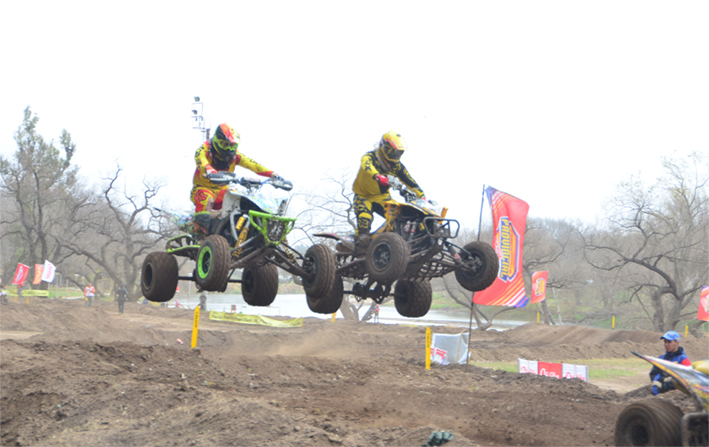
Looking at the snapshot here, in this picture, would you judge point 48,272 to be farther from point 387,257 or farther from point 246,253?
point 387,257

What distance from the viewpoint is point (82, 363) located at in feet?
40.5

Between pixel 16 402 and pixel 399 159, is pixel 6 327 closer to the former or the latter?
pixel 16 402

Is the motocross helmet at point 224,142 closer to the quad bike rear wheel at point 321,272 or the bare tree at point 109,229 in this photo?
the quad bike rear wheel at point 321,272

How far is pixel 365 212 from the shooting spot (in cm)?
1118

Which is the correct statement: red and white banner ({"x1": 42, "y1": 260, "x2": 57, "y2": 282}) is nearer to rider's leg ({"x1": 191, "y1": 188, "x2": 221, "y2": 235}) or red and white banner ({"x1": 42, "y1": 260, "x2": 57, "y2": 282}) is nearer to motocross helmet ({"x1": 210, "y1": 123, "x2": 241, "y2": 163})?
rider's leg ({"x1": 191, "y1": 188, "x2": 221, "y2": 235})

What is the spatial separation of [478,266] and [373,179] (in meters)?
2.60

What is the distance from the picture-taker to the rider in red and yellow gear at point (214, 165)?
1027cm

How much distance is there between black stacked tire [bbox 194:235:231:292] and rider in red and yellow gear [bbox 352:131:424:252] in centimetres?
310

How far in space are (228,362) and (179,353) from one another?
1.26 m

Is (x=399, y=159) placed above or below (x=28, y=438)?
above

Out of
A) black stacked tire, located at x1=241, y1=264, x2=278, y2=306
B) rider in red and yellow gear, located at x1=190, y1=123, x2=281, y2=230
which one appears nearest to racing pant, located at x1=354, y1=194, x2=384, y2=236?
rider in red and yellow gear, located at x1=190, y1=123, x2=281, y2=230

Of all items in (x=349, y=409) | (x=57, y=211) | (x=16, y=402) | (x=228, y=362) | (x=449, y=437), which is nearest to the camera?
(x=449, y=437)

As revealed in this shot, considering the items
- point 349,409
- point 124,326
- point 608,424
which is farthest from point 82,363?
point 124,326

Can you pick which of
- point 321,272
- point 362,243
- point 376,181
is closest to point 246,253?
point 321,272
